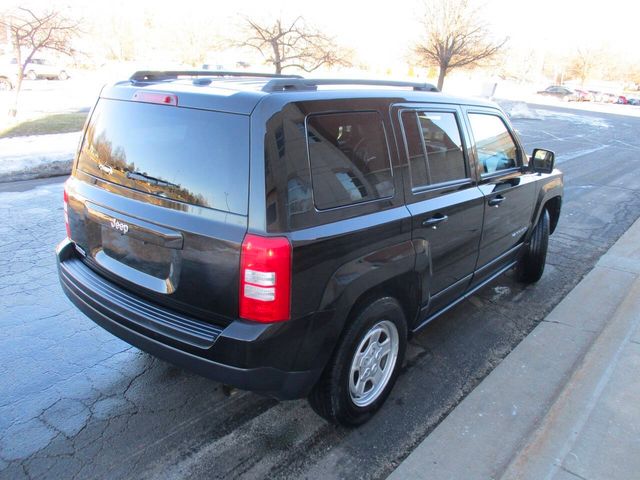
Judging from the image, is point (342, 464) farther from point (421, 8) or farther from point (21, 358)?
point (421, 8)

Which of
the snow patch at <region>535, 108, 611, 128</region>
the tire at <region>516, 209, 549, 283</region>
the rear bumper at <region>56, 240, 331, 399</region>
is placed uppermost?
the rear bumper at <region>56, 240, 331, 399</region>

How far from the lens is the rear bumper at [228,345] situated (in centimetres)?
221

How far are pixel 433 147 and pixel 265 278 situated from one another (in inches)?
59.3

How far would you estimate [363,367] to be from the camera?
279 centimetres

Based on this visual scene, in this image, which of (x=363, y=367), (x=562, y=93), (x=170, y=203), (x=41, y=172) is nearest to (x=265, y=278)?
(x=170, y=203)

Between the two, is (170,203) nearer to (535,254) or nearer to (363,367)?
(363,367)

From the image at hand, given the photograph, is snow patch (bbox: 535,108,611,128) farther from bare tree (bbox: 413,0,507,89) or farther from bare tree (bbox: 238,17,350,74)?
bare tree (bbox: 238,17,350,74)

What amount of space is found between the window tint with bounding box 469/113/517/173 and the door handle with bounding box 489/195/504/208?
0.21 m

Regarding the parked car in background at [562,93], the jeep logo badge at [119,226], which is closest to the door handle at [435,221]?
the jeep logo badge at [119,226]

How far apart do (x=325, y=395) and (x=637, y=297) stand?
3.57 metres

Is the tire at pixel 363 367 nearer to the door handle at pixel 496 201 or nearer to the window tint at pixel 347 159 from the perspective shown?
the window tint at pixel 347 159

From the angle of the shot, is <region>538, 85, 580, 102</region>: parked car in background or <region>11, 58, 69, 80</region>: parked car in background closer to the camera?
<region>11, 58, 69, 80</region>: parked car in background

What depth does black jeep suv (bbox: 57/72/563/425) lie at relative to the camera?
2180 mm

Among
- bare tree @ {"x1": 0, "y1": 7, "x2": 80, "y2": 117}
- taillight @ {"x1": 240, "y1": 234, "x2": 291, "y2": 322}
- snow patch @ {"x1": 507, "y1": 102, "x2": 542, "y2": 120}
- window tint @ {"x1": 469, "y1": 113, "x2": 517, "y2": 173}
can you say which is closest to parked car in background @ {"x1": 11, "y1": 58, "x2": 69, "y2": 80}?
bare tree @ {"x1": 0, "y1": 7, "x2": 80, "y2": 117}
